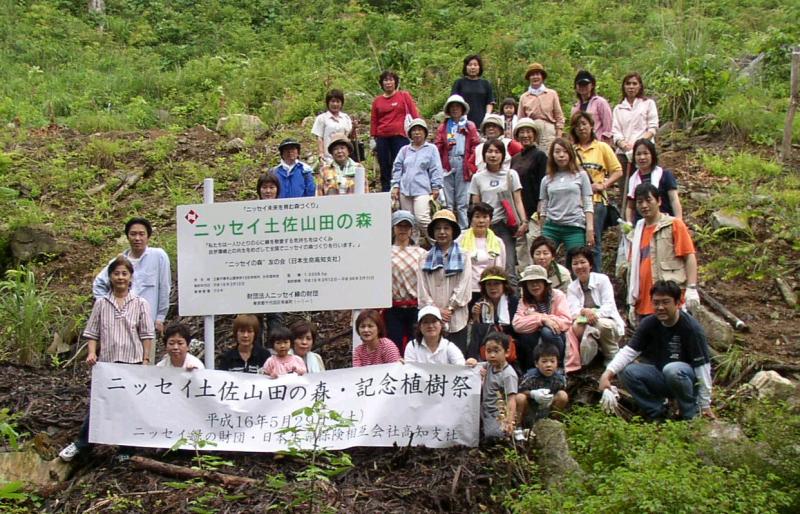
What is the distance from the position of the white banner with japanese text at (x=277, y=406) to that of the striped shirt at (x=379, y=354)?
0.80 ft

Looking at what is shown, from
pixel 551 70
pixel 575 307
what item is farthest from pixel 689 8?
pixel 575 307

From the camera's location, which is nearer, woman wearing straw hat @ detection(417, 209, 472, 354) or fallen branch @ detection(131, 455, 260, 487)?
fallen branch @ detection(131, 455, 260, 487)

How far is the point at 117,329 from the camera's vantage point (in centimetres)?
753

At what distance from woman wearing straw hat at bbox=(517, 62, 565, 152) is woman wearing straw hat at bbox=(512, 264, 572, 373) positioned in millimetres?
3598

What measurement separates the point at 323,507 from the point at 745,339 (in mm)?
4779

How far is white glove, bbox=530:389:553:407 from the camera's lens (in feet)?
23.2

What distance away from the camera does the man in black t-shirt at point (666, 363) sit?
273 inches

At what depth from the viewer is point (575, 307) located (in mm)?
7938

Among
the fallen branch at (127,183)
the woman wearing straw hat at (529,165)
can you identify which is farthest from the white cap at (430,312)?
the fallen branch at (127,183)

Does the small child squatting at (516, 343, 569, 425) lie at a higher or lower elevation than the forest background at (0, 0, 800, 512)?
lower

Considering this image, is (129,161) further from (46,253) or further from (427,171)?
(427,171)

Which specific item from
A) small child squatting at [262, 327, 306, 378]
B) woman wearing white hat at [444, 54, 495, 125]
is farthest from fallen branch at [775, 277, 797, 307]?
small child squatting at [262, 327, 306, 378]

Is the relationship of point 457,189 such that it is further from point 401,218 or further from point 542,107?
point 401,218

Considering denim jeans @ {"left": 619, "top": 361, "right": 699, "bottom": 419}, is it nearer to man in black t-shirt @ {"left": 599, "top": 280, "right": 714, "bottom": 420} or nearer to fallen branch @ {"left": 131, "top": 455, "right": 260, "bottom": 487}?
A: man in black t-shirt @ {"left": 599, "top": 280, "right": 714, "bottom": 420}
